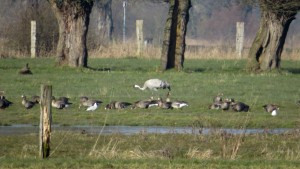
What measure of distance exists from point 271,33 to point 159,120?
15.3m

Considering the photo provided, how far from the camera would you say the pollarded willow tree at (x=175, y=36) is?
3754cm

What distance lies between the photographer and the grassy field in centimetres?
1611

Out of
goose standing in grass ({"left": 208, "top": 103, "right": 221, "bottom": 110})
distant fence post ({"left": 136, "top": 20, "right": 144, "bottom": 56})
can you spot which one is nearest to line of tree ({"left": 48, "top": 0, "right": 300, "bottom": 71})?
goose standing in grass ({"left": 208, "top": 103, "right": 221, "bottom": 110})

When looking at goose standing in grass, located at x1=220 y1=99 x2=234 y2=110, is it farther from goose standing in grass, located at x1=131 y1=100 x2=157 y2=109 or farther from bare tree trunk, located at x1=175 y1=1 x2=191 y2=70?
bare tree trunk, located at x1=175 y1=1 x2=191 y2=70

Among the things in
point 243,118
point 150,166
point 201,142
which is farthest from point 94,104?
point 150,166

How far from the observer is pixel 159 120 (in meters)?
23.4

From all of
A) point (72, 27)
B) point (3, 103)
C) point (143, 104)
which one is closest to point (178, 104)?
point (143, 104)

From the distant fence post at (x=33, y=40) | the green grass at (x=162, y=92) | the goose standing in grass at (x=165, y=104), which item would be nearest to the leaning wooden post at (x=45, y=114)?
the green grass at (x=162, y=92)

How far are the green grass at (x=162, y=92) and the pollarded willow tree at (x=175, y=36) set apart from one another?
108cm

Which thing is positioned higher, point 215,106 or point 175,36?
point 175,36

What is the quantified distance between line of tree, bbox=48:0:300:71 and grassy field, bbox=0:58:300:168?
819 mm

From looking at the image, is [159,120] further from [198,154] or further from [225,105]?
[198,154]

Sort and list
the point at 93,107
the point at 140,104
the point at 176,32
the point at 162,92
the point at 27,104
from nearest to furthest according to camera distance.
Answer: the point at 93,107
the point at 27,104
the point at 140,104
the point at 162,92
the point at 176,32

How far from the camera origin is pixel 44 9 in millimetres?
52562
